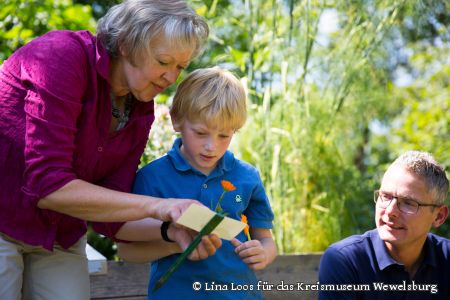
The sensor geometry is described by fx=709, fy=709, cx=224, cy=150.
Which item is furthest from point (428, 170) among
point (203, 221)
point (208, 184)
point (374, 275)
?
point (203, 221)

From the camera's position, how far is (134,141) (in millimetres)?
2221

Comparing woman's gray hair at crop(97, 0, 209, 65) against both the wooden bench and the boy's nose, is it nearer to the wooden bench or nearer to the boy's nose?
the boy's nose

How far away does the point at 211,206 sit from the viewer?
219 centimetres

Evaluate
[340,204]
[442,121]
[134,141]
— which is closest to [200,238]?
[134,141]

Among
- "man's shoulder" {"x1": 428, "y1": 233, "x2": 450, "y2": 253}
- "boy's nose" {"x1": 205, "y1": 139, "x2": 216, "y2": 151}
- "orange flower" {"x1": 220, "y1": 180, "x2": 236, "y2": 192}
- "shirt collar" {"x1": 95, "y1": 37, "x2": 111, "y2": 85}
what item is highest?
"shirt collar" {"x1": 95, "y1": 37, "x2": 111, "y2": 85}

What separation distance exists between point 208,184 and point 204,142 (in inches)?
5.3

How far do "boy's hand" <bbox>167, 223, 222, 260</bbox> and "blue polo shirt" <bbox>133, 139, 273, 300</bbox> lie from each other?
0.54ft

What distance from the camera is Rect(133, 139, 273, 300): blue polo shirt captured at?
7.14ft

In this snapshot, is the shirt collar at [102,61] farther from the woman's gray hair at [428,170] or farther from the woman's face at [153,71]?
the woman's gray hair at [428,170]

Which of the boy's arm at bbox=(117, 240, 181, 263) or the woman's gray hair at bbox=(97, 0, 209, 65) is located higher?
the woman's gray hair at bbox=(97, 0, 209, 65)

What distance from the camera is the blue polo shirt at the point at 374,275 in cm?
242

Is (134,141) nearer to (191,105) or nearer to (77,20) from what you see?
(191,105)

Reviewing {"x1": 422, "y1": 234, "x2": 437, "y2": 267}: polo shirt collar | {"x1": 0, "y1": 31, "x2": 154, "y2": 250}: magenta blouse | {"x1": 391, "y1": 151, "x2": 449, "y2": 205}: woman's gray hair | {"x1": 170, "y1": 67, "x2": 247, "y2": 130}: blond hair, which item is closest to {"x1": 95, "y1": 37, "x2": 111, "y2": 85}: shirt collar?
{"x1": 0, "y1": 31, "x2": 154, "y2": 250}: magenta blouse

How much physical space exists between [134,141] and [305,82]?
227 centimetres
